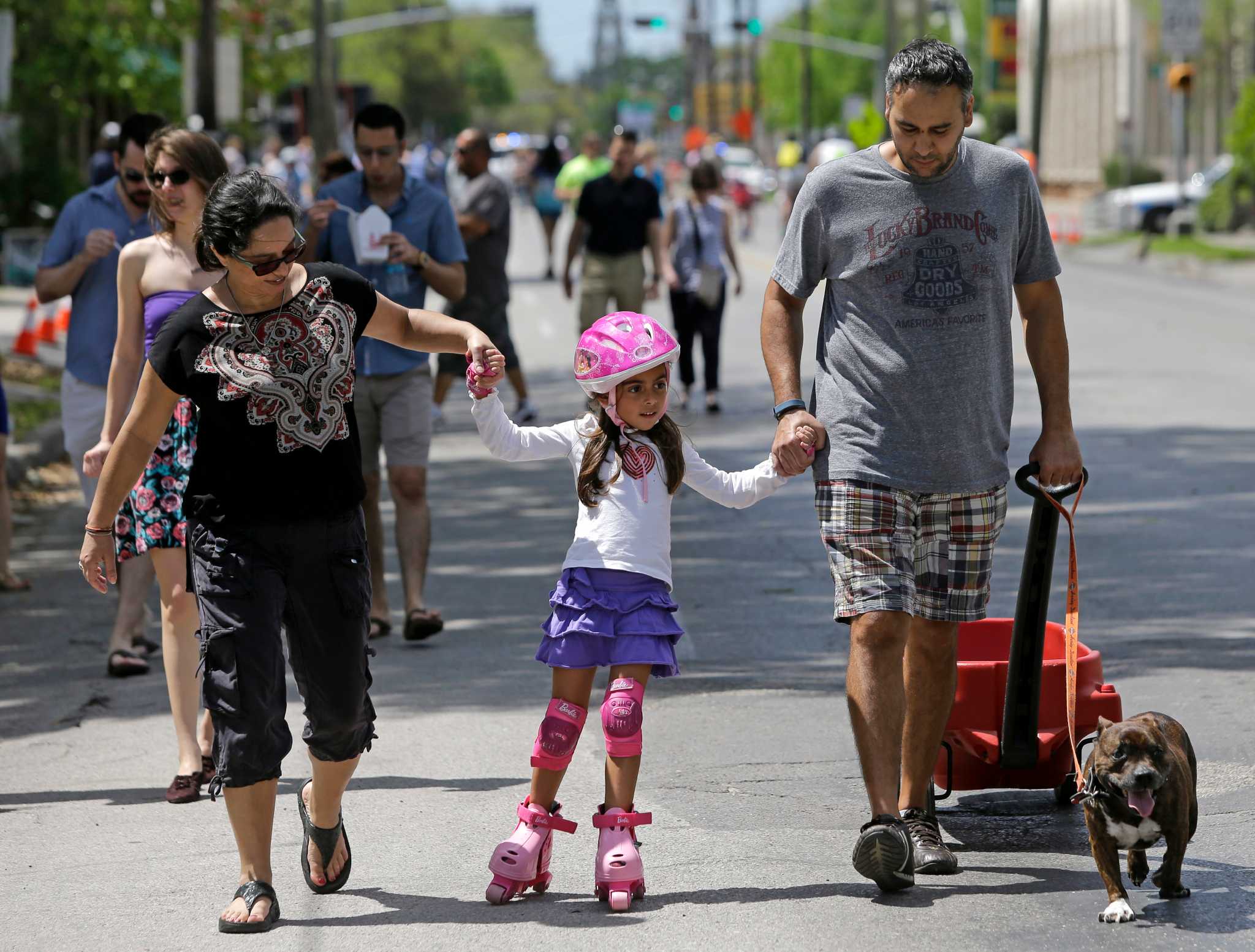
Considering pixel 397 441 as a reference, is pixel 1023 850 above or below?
below

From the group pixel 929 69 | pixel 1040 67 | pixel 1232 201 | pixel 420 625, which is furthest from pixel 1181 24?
pixel 929 69

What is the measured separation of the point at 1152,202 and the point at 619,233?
30.3 m

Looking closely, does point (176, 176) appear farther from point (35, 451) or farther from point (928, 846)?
point (35, 451)

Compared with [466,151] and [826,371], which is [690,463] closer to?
[826,371]

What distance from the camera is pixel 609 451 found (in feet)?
15.8

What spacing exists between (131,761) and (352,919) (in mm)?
1834

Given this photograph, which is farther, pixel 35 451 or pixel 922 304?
pixel 35 451

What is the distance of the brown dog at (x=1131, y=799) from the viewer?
436 centimetres

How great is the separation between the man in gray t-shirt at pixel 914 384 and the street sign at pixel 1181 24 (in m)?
29.1

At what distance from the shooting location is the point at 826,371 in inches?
193

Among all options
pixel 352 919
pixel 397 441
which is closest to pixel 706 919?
pixel 352 919

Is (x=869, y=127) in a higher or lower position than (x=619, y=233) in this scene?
higher

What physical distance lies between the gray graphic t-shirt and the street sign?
29.2 metres

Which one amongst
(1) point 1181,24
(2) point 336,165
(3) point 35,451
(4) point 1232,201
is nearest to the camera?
(2) point 336,165
